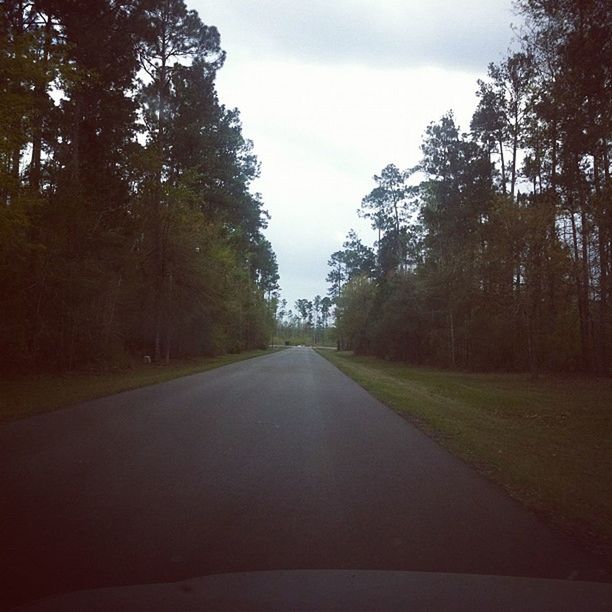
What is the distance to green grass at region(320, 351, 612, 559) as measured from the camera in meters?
5.93

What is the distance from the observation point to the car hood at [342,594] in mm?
3367

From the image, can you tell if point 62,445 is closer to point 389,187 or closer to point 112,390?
point 112,390

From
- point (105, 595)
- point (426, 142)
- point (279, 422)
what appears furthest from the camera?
point (426, 142)

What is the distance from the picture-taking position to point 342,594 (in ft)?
11.6

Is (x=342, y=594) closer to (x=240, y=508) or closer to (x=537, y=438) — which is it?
(x=240, y=508)

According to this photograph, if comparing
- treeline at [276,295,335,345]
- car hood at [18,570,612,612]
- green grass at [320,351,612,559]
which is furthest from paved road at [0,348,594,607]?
treeline at [276,295,335,345]

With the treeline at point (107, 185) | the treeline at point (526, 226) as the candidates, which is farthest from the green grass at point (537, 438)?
the treeline at point (107, 185)

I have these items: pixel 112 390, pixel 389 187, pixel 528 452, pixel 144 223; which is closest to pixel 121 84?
pixel 144 223

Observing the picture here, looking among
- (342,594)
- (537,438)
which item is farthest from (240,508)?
(537,438)

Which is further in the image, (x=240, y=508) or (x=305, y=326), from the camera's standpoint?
(x=305, y=326)

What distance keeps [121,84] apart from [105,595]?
24.0m

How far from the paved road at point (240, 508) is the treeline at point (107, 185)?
10190mm

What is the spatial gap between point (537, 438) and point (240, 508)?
6.79 metres

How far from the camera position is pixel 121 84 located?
24.0 metres
